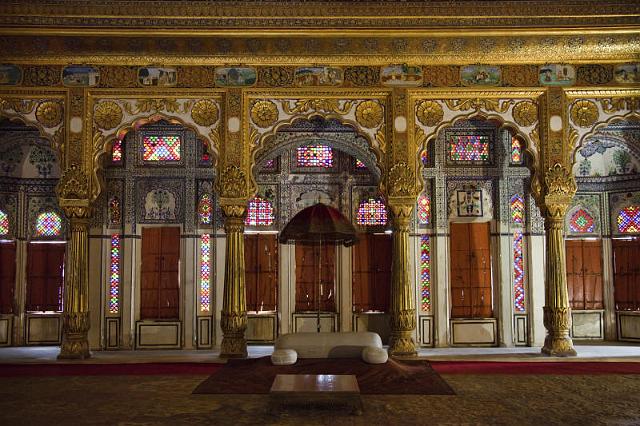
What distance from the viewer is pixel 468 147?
14.2m

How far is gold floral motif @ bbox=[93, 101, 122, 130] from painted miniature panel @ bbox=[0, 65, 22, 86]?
4.78 ft

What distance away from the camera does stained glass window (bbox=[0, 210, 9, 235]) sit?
13.9m

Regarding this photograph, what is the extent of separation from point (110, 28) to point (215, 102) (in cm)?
211

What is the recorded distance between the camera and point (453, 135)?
14211 mm

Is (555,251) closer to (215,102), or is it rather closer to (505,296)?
(505,296)

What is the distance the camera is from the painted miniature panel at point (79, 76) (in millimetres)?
11609

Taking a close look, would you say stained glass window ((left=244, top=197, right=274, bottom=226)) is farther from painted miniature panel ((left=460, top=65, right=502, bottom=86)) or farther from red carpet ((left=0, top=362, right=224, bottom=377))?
painted miniature panel ((left=460, top=65, right=502, bottom=86))

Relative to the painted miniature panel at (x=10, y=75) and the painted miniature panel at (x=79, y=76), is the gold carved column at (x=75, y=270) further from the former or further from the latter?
the painted miniature panel at (x=10, y=75)

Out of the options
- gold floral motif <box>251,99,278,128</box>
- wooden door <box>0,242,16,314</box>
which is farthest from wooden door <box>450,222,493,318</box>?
wooden door <box>0,242,16,314</box>

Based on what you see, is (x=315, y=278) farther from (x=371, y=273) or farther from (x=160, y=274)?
(x=160, y=274)

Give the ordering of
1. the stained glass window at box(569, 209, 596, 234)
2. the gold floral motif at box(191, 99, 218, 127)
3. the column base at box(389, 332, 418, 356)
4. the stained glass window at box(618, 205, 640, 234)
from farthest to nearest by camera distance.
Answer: the stained glass window at box(569, 209, 596, 234) < the stained glass window at box(618, 205, 640, 234) < the gold floral motif at box(191, 99, 218, 127) < the column base at box(389, 332, 418, 356)

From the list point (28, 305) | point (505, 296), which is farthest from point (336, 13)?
point (28, 305)

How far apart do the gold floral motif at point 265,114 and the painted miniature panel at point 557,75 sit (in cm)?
477

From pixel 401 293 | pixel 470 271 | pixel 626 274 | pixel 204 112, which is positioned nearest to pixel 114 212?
pixel 204 112
